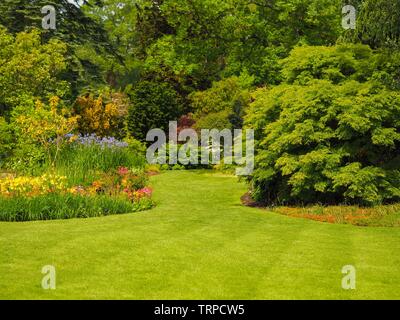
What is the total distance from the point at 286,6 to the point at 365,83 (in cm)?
1786

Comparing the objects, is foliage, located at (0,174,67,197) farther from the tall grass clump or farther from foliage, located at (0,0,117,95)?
foliage, located at (0,0,117,95)

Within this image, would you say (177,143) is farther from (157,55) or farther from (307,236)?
(307,236)

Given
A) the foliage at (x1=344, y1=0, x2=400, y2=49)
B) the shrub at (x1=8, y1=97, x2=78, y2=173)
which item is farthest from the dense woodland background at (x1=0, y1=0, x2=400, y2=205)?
the shrub at (x1=8, y1=97, x2=78, y2=173)

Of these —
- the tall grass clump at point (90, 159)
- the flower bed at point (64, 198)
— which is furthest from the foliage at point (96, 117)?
the flower bed at point (64, 198)

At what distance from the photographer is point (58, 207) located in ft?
48.6

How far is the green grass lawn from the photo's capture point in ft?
27.3

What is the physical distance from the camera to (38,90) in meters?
28.1

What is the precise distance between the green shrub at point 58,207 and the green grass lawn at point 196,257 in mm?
798

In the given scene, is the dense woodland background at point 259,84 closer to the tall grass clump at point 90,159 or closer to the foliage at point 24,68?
the foliage at point 24,68

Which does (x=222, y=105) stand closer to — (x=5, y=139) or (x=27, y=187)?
(x=5, y=139)

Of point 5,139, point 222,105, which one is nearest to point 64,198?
point 5,139

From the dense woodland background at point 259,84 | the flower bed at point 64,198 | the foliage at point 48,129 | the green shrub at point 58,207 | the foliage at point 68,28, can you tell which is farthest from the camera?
the foliage at point 68,28

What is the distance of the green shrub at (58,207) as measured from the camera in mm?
14367

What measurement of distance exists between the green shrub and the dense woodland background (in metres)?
4.50
